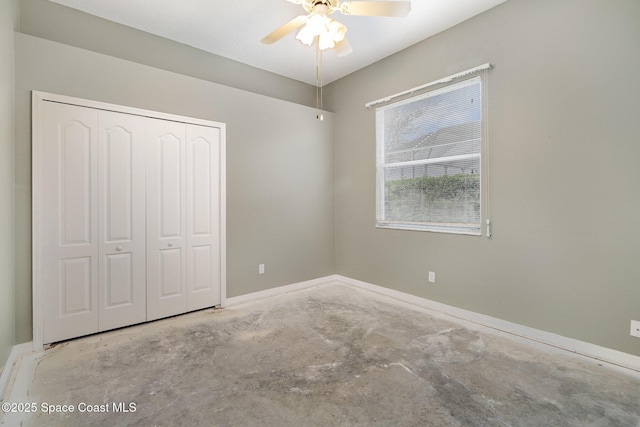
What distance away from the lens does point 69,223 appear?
2.59m

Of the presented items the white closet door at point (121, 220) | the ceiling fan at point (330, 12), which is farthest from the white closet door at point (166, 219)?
the ceiling fan at point (330, 12)

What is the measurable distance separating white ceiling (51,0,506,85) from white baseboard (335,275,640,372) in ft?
9.80

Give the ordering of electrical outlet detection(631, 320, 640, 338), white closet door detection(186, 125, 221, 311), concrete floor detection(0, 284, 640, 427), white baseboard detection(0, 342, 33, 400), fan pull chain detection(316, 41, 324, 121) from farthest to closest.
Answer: fan pull chain detection(316, 41, 324, 121)
white closet door detection(186, 125, 221, 311)
electrical outlet detection(631, 320, 640, 338)
white baseboard detection(0, 342, 33, 400)
concrete floor detection(0, 284, 640, 427)

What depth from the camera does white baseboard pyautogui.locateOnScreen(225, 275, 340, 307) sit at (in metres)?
3.62

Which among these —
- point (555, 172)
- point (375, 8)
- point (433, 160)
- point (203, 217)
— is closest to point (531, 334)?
point (555, 172)

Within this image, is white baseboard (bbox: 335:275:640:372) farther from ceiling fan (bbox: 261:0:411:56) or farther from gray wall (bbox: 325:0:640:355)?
ceiling fan (bbox: 261:0:411:56)

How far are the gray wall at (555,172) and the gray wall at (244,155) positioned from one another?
5.42 ft

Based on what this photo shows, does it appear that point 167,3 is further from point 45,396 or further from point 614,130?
point 614,130

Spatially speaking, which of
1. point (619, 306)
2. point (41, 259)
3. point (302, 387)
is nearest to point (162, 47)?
point (41, 259)

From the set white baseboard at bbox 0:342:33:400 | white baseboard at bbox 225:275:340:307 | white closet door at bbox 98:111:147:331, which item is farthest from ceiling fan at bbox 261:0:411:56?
white baseboard at bbox 0:342:33:400

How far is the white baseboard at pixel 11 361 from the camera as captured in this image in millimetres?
1914

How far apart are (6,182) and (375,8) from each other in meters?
2.88

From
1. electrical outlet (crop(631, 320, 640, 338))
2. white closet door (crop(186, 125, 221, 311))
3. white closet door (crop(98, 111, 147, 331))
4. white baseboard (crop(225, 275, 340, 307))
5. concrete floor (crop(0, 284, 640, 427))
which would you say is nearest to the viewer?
concrete floor (crop(0, 284, 640, 427))

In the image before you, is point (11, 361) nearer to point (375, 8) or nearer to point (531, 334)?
point (375, 8)
